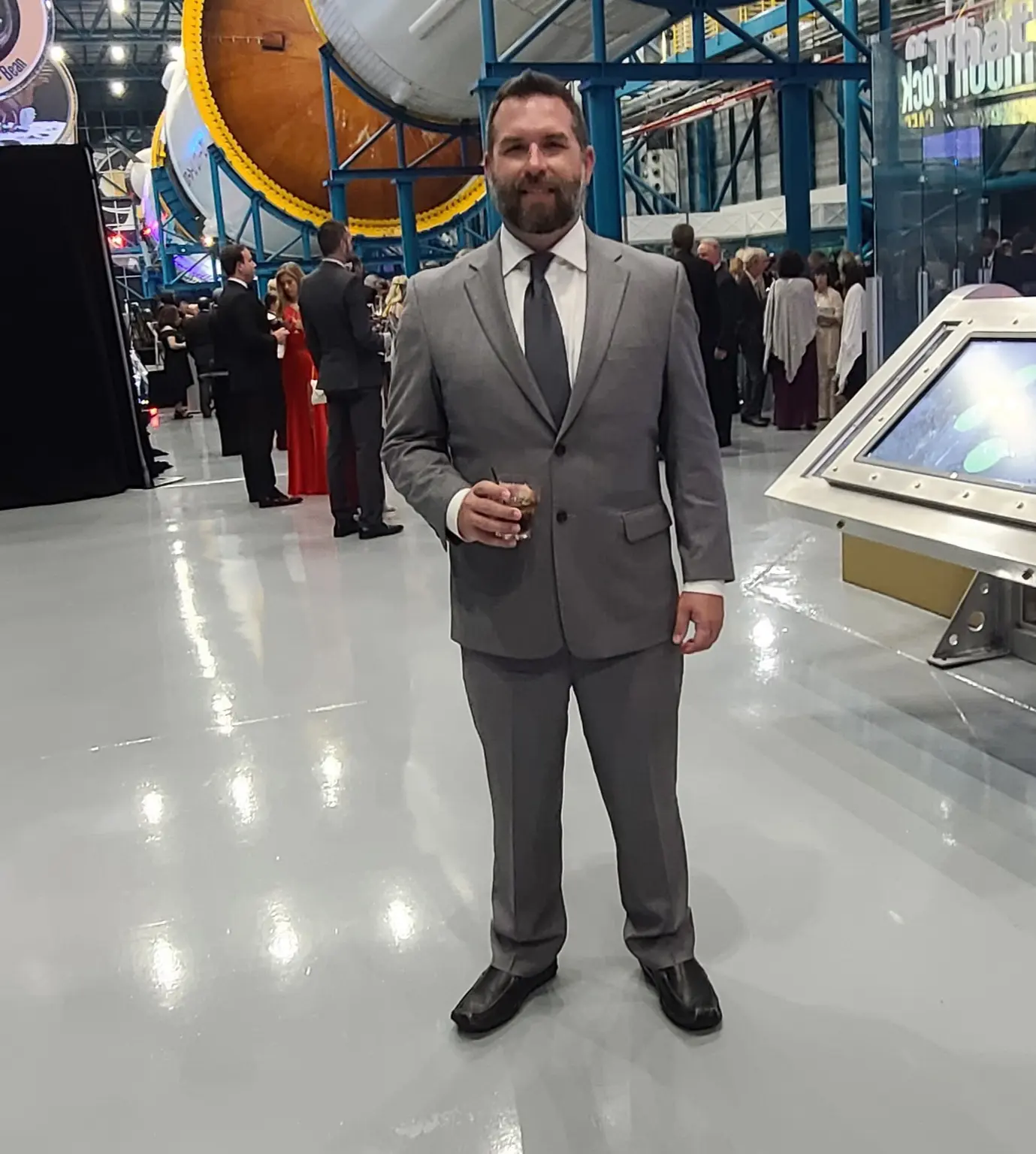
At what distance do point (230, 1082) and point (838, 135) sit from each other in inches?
673

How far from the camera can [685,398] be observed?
165 centimetres

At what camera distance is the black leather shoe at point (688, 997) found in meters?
1.76

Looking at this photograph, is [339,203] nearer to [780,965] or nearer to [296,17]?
[296,17]

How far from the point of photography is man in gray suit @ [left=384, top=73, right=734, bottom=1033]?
1.57 meters

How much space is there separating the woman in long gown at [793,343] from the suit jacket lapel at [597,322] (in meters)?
6.55

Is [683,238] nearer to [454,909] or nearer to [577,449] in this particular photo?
[454,909]

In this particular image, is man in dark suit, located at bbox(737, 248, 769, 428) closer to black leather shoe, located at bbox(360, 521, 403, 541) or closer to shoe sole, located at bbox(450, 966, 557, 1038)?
black leather shoe, located at bbox(360, 521, 403, 541)

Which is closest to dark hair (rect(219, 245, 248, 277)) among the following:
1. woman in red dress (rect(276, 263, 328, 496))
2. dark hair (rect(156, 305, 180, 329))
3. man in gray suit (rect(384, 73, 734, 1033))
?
woman in red dress (rect(276, 263, 328, 496))

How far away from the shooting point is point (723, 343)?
7.92 meters

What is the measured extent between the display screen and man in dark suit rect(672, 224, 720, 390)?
12.4ft

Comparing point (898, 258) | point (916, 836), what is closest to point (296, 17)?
point (898, 258)

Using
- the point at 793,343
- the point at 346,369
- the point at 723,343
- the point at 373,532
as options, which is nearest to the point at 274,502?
the point at 373,532

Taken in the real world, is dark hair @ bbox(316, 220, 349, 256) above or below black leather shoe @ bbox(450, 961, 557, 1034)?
above

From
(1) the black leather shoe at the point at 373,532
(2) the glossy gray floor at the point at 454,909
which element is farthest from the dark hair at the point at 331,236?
(2) the glossy gray floor at the point at 454,909
